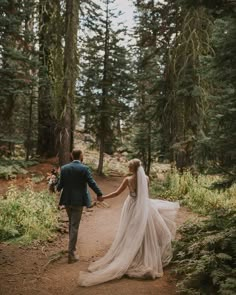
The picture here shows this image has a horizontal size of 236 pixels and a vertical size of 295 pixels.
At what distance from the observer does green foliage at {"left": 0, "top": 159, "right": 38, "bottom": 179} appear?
1320cm

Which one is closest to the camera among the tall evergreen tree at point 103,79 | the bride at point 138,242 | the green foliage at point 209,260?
the green foliage at point 209,260

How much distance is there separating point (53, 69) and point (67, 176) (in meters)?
5.61

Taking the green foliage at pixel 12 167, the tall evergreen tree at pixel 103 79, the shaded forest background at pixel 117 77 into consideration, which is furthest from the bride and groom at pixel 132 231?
the tall evergreen tree at pixel 103 79

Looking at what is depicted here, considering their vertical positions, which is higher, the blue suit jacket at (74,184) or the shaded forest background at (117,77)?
the shaded forest background at (117,77)

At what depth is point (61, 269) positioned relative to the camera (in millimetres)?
6414

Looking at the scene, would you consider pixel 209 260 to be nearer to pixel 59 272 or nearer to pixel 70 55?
pixel 59 272

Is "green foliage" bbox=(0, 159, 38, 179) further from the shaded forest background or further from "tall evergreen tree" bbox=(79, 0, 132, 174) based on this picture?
"tall evergreen tree" bbox=(79, 0, 132, 174)

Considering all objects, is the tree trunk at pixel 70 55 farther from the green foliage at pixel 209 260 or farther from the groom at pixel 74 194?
the green foliage at pixel 209 260

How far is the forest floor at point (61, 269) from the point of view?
18.0 ft

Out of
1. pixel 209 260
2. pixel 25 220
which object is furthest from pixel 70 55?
pixel 209 260

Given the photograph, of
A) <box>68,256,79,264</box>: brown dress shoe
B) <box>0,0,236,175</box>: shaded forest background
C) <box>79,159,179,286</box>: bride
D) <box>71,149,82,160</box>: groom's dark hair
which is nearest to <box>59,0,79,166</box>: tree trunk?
<box>0,0,236,175</box>: shaded forest background

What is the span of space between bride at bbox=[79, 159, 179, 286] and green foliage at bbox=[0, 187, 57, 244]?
2.17 m

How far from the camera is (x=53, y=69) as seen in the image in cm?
1138

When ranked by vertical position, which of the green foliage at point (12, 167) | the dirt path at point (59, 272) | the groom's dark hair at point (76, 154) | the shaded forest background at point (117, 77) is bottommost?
the dirt path at point (59, 272)
